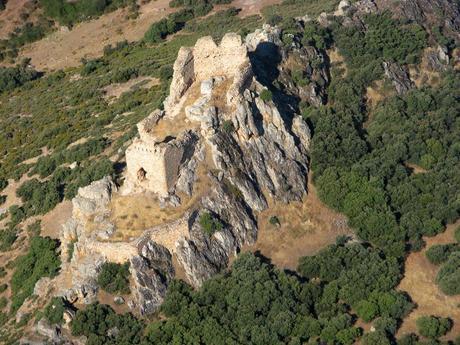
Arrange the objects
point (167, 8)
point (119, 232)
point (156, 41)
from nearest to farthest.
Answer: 1. point (119, 232)
2. point (156, 41)
3. point (167, 8)

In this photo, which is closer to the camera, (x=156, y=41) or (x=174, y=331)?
(x=174, y=331)

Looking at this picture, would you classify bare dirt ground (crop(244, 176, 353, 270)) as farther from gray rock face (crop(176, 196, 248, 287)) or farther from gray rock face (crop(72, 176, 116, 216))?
A: gray rock face (crop(72, 176, 116, 216))

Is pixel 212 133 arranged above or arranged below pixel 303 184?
above

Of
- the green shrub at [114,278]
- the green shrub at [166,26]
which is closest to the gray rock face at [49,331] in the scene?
the green shrub at [114,278]

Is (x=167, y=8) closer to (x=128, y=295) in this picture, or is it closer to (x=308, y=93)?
(x=308, y=93)

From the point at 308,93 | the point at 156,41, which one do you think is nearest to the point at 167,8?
the point at 156,41

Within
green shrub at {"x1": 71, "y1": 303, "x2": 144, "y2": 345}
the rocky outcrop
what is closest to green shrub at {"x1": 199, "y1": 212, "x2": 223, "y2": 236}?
the rocky outcrop
